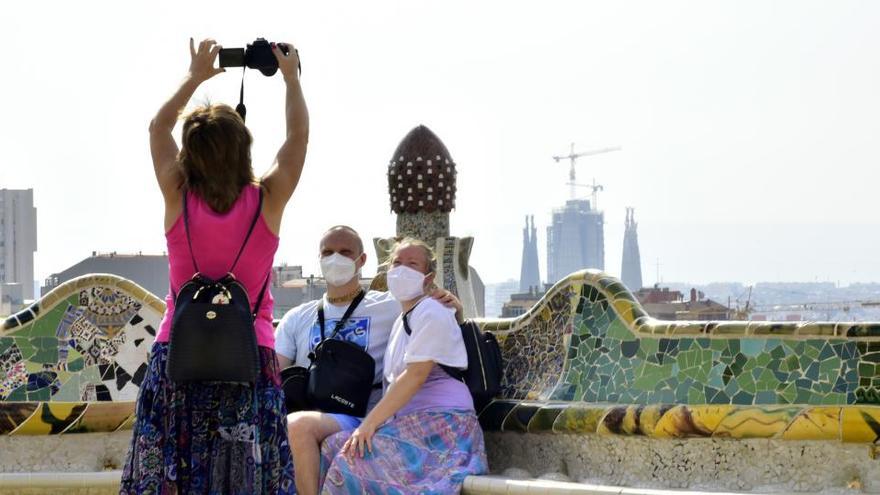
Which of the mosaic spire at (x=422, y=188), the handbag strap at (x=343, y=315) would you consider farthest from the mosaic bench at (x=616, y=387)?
the mosaic spire at (x=422, y=188)

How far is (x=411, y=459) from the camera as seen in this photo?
6.23 metres

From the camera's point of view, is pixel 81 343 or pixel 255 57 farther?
pixel 81 343

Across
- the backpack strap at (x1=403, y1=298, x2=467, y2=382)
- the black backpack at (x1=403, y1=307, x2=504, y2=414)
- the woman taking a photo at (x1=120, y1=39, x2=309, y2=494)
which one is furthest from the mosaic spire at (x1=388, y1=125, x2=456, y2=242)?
the woman taking a photo at (x1=120, y1=39, x2=309, y2=494)

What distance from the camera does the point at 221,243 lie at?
193 inches

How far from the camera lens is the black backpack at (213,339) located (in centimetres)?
480

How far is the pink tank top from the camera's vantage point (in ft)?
16.1

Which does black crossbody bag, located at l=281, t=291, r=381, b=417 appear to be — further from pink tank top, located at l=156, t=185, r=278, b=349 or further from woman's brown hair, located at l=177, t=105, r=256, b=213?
woman's brown hair, located at l=177, t=105, r=256, b=213

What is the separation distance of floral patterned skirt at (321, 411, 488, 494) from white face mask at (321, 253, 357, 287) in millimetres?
633

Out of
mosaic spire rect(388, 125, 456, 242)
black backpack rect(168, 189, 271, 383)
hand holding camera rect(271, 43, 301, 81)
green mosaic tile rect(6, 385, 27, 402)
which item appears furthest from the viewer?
mosaic spire rect(388, 125, 456, 242)

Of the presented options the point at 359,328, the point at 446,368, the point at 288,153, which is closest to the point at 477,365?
the point at 446,368

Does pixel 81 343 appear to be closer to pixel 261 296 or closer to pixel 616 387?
pixel 616 387

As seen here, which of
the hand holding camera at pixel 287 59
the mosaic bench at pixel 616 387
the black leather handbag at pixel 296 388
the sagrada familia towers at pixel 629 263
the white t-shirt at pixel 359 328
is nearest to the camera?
the hand holding camera at pixel 287 59

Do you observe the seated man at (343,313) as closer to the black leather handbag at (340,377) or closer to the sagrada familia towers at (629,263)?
the black leather handbag at (340,377)

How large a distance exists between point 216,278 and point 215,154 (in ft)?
1.18
